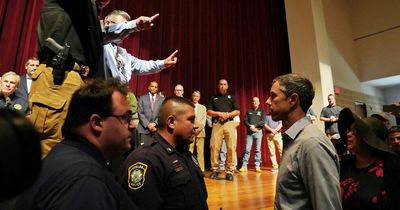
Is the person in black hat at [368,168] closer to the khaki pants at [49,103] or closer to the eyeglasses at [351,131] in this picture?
the eyeglasses at [351,131]

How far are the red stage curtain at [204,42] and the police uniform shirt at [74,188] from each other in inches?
142

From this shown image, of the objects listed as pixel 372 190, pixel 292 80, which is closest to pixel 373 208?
pixel 372 190

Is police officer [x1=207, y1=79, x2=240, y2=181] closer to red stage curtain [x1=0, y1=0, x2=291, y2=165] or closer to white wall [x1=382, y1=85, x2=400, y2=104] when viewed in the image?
red stage curtain [x1=0, y1=0, x2=291, y2=165]

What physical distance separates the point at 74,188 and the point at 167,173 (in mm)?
692

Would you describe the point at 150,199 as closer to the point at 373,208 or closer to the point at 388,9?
the point at 373,208

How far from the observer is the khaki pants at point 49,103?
4.01 feet

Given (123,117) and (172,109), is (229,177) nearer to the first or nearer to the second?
(172,109)

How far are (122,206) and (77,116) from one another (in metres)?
0.30

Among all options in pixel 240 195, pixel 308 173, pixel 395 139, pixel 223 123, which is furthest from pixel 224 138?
pixel 308 173

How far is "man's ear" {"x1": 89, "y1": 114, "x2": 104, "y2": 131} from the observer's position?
88cm

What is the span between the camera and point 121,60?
7.13ft

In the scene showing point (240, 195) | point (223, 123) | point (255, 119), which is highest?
point (223, 123)

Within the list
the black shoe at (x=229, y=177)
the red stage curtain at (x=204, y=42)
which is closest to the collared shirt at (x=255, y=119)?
the red stage curtain at (x=204, y=42)

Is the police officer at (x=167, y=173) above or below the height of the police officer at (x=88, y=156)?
below
